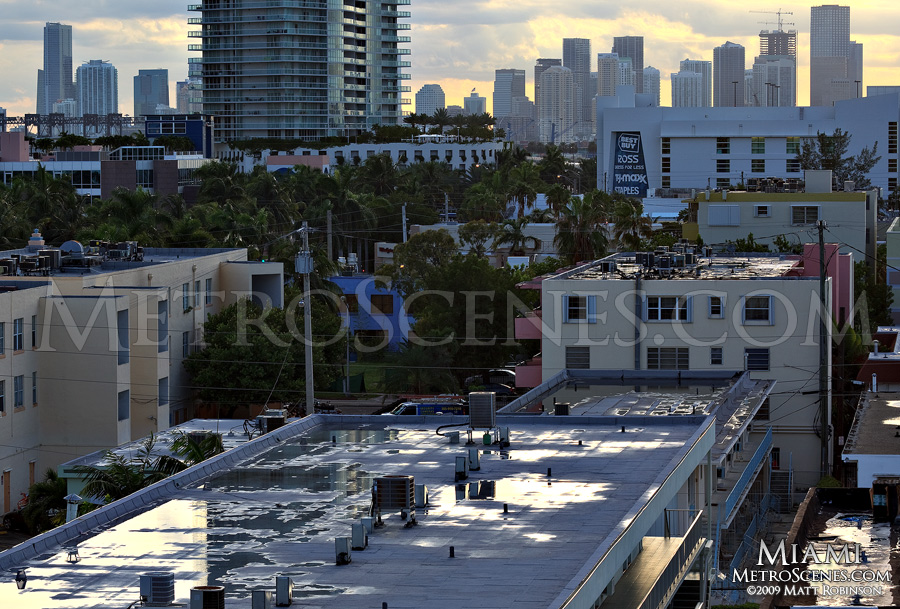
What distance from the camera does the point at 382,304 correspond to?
83062 mm

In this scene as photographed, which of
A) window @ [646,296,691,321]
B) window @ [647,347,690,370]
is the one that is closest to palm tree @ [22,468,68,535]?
window @ [647,347,690,370]

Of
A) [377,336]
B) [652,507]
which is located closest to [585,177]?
[377,336]

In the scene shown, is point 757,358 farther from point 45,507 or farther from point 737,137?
point 737,137

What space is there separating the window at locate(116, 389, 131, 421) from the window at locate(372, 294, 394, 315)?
34.2 m

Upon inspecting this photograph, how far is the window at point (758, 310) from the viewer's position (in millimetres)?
48438

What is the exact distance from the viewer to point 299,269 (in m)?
42.7

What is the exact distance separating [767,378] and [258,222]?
143 ft

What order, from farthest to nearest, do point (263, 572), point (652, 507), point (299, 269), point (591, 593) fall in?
point (299, 269) → point (652, 507) → point (263, 572) → point (591, 593)

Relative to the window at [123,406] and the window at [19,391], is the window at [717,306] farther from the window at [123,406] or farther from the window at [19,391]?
the window at [19,391]

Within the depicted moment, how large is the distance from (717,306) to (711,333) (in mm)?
930

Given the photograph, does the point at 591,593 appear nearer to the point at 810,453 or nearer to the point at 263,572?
the point at 263,572

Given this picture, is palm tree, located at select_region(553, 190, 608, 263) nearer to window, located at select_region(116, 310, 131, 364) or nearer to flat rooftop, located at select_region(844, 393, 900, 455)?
flat rooftop, located at select_region(844, 393, 900, 455)

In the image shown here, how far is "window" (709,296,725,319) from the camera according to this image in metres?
48.7

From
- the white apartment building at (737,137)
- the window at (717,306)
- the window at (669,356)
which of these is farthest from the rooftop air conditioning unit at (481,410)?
the white apartment building at (737,137)
